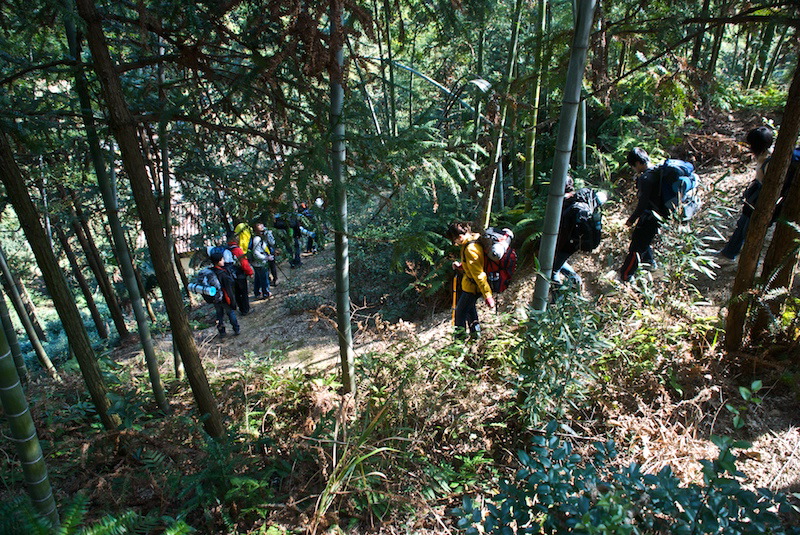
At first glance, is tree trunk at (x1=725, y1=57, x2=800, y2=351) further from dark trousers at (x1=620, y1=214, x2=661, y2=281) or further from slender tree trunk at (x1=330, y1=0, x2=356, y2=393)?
slender tree trunk at (x1=330, y1=0, x2=356, y2=393)

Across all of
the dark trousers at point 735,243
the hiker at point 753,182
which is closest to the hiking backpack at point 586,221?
the hiker at point 753,182

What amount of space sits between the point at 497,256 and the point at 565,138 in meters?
1.77

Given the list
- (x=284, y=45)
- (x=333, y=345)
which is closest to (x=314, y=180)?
(x=284, y=45)

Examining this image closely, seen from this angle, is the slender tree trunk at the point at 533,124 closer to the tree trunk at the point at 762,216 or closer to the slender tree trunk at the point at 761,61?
the tree trunk at the point at 762,216

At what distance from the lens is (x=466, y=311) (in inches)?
180

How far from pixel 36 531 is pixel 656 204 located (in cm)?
499

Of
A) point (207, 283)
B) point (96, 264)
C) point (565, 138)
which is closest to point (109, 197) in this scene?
point (207, 283)

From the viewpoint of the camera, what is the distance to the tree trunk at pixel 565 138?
2209 mm

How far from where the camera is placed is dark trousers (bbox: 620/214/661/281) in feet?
14.1

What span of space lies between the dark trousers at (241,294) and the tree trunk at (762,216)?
6657 millimetres

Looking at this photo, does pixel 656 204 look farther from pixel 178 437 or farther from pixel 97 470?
pixel 97 470

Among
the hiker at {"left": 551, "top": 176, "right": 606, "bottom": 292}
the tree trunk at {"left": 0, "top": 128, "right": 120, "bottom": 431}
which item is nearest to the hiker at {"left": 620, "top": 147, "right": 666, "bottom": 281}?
the hiker at {"left": 551, "top": 176, "right": 606, "bottom": 292}

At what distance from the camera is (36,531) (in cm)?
154

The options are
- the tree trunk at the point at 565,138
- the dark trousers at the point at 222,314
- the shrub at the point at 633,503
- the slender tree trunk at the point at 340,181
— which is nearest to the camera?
the shrub at the point at 633,503
